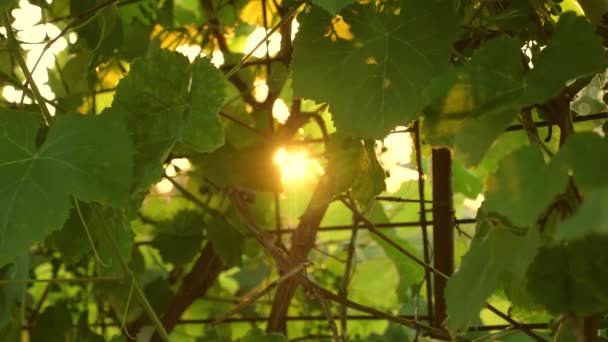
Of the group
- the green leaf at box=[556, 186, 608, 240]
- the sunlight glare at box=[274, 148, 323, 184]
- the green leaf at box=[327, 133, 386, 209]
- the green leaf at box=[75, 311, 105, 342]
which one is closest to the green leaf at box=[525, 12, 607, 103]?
the green leaf at box=[556, 186, 608, 240]

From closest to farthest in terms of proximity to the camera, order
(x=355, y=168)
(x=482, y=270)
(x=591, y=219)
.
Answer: (x=591, y=219) < (x=482, y=270) < (x=355, y=168)

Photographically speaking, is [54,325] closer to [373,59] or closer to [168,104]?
[168,104]

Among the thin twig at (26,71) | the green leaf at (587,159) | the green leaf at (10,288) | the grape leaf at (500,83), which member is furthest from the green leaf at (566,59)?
the green leaf at (10,288)

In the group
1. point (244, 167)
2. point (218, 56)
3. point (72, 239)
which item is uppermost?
point (218, 56)

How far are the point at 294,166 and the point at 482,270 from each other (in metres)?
0.64

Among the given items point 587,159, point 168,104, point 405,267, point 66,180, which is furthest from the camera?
point 405,267

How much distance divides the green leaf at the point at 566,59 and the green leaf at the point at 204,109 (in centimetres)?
29

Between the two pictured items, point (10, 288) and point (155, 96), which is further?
point (10, 288)

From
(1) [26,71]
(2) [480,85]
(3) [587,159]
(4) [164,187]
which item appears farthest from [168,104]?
(4) [164,187]

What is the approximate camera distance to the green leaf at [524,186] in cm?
46

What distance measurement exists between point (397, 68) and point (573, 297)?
24 centimetres

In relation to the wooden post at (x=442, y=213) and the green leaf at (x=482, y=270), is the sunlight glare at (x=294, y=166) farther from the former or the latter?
the green leaf at (x=482, y=270)

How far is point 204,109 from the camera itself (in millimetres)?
771

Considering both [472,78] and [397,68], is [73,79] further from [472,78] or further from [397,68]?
[472,78]
